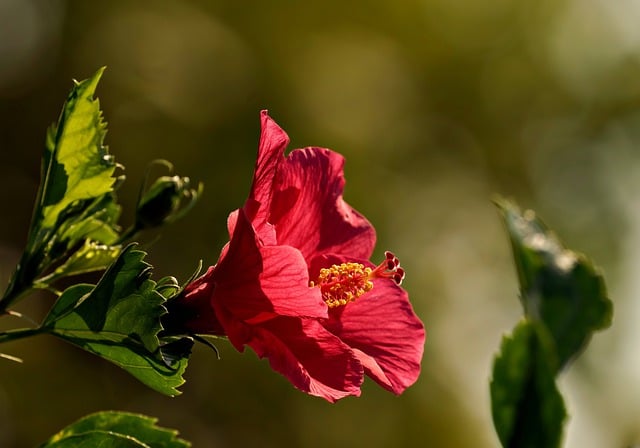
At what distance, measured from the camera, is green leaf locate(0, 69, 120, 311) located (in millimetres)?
1233

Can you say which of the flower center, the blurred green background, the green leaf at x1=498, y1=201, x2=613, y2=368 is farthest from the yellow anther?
the blurred green background

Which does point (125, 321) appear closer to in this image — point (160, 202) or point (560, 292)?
point (160, 202)

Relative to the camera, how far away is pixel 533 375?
1063mm

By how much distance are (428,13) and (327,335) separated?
26.3 ft

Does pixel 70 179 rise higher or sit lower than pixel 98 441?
higher

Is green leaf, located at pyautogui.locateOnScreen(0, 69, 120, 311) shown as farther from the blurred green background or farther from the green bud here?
the blurred green background

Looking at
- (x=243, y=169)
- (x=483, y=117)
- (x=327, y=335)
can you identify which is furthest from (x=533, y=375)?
(x=483, y=117)

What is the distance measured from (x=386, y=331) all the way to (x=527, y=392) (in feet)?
1.00

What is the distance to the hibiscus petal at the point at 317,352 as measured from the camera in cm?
116

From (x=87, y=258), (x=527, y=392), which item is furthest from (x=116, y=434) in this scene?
(x=527, y=392)

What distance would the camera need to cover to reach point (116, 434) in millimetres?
1130

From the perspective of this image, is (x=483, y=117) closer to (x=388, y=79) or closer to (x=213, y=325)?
(x=388, y=79)

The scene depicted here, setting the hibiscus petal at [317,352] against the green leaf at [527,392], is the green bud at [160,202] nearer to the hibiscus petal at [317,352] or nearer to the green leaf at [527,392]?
the hibiscus petal at [317,352]

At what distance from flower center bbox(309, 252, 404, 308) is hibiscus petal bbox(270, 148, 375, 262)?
5cm
